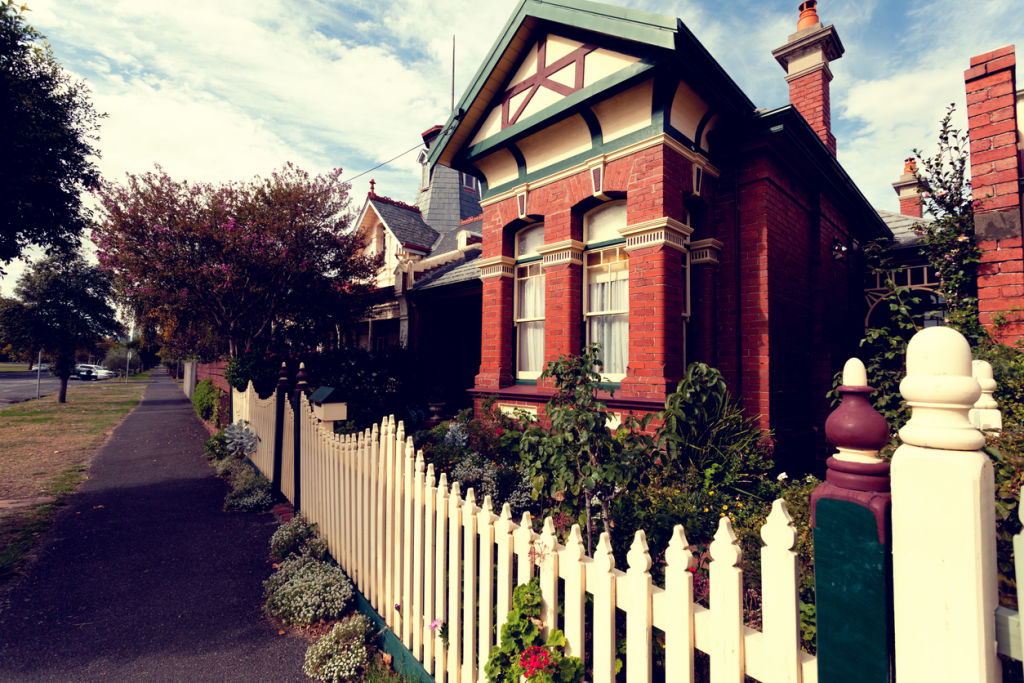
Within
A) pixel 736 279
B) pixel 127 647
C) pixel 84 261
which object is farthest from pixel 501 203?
pixel 84 261

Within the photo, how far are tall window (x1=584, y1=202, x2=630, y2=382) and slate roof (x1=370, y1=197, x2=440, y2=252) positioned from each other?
7784mm

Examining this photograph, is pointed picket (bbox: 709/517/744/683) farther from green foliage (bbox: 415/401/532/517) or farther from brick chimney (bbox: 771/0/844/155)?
brick chimney (bbox: 771/0/844/155)

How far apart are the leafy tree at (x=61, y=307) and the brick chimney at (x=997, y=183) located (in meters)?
28.9

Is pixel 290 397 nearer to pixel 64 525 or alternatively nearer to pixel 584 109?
pixel 64 525

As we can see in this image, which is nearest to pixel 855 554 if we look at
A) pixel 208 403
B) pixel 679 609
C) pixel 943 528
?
pixel 943 528

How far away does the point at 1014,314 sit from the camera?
219 inches

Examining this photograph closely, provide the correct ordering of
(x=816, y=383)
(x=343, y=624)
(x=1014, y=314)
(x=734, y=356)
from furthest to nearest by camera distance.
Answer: (x=816, y=383)
(x=734, y=356)
(x=1014, y=314)
(x=343, y=624)

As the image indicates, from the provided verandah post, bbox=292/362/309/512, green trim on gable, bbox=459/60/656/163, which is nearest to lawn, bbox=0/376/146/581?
verandah post, bbox=292/362/309/512

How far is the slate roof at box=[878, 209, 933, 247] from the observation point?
822 centimetres

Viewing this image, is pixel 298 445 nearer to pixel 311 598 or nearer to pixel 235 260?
pixel 311 598

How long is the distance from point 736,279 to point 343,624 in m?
5.68

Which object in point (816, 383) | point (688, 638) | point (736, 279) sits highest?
point (736, 279)

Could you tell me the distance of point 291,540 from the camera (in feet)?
15.1

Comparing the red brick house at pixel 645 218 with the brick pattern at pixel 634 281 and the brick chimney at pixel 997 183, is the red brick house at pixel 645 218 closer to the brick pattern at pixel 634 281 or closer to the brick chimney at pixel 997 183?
the brick pattern at pixel 634 281
